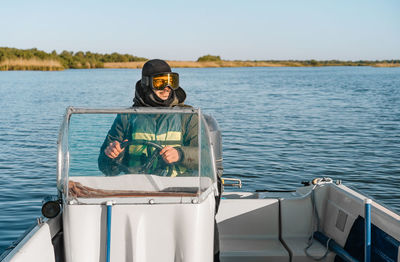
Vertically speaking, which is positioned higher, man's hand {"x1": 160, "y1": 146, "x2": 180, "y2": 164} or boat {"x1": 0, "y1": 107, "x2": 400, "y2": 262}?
man's hand {"x1": 160, "y1": 146, "x2": 180, "y2": 164}

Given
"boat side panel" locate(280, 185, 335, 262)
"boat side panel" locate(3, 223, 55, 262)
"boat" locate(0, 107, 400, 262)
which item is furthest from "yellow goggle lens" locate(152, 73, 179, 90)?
"boat side panel" locate(280, 185, 335, 262)

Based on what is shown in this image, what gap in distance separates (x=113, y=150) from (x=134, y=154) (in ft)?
0.41

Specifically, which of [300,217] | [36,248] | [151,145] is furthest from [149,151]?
[300,217]

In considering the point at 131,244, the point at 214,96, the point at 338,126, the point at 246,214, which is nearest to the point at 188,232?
the point at 131,244

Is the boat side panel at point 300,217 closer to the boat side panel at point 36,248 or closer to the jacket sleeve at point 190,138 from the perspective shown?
the jacket sleeve at point 190,138

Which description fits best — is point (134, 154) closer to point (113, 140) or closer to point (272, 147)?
point (113, 140)

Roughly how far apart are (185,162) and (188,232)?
42 centimetres

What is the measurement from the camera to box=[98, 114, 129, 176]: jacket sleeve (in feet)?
10.3

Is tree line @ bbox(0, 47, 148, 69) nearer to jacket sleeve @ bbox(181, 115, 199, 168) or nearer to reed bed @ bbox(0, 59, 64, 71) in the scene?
reed bed @ bbox(0, 59, 64, 71)

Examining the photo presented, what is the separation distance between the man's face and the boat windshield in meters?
0.30

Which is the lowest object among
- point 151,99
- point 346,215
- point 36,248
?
point 346,215

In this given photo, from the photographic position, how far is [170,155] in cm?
316

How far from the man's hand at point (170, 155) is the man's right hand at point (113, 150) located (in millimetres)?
253

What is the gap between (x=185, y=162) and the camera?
317cm
